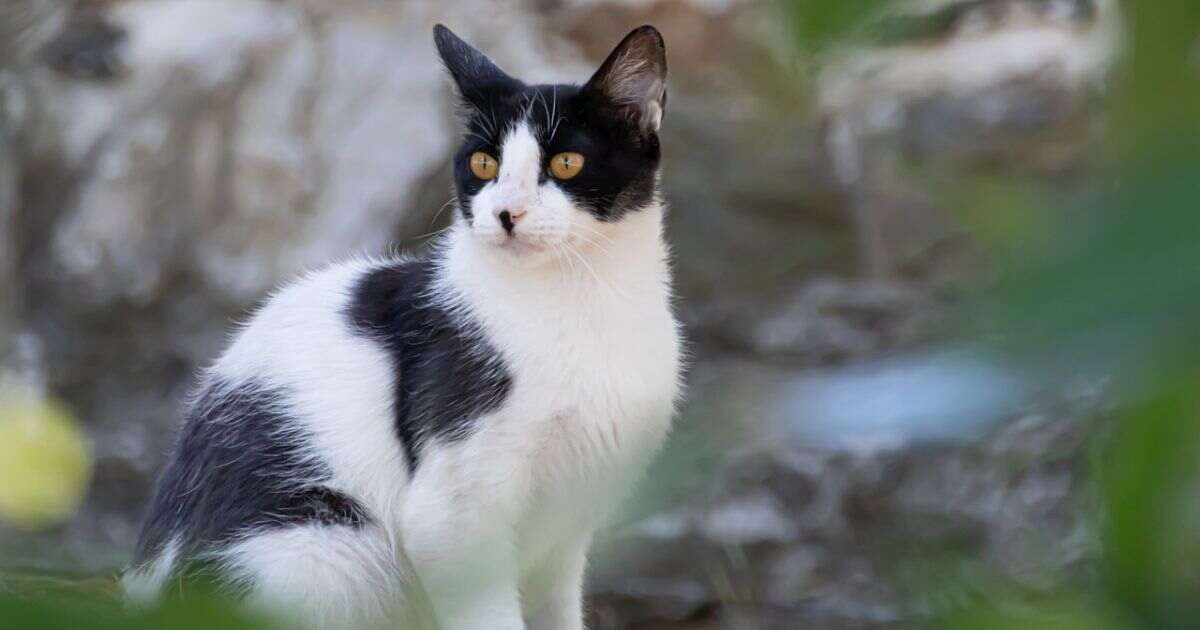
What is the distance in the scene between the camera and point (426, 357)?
2473 mm

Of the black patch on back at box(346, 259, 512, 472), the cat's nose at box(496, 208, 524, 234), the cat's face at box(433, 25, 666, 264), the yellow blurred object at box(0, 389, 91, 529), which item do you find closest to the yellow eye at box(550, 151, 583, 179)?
the cat's face at box(433, 25, 666, 264)

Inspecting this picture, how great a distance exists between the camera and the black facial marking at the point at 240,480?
7.60 ft

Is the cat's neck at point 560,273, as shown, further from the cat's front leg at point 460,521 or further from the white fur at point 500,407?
the cat's front leg at point 460,521

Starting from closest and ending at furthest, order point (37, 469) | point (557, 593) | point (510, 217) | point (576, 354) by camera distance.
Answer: point (37, 469) < point (510, 217) < point (576, 354) < point (557, 593)

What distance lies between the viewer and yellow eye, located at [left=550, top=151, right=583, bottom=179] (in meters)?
2.32

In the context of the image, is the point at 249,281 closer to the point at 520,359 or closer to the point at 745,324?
the point at 745,324

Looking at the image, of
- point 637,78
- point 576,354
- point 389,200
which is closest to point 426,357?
point 576,354

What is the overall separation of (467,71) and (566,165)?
0.27m

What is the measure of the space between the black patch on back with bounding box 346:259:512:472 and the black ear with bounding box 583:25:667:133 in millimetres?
475

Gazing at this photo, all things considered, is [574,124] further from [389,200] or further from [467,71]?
[389,200]

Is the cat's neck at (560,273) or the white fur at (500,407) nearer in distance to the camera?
the white fur at (500,407)

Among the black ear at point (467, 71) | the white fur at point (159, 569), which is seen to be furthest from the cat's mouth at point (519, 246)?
the white fur at point (159, 569)

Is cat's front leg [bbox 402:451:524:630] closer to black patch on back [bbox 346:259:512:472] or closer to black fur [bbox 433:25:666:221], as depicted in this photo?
black patch on back [bbox 346:259:512:472]

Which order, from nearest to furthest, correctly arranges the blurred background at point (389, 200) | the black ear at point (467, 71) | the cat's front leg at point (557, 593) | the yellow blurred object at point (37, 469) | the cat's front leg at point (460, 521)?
the yellow blurred object at point (37, 469) < the cat's front leg at point (460, 521) < the black ear at point (467, 71) < the cat's front leg at point (557, 593) < the blurred background at point (389, 200)
